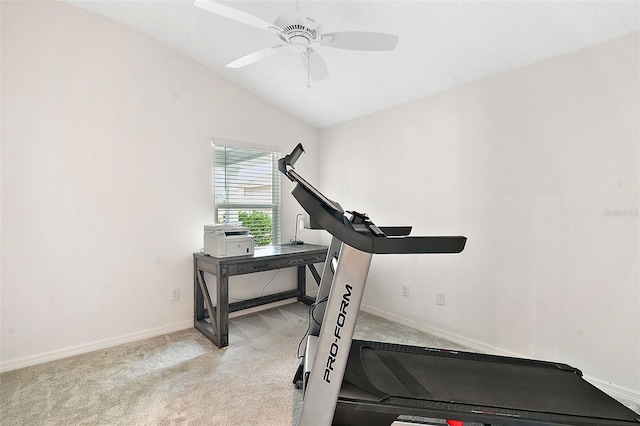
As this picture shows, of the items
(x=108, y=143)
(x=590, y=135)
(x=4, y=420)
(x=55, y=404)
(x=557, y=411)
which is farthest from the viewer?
(x=108, y=143)

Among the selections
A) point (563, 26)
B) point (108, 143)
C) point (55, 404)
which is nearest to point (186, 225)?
point (108, 143)

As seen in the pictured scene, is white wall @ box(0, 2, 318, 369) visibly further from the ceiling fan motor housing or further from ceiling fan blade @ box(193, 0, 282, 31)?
the ceiling fan motor housing

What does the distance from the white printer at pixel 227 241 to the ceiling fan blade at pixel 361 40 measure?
181 centimetres

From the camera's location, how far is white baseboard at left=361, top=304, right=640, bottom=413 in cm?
196

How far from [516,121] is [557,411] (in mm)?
1947

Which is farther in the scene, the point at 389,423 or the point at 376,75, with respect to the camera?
the point at 376,75

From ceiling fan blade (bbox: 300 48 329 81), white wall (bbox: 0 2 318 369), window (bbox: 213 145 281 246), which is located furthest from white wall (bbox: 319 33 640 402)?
white wall (bbox: 0 2 318 369)

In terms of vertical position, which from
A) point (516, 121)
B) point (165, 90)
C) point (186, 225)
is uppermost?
point (165, 90)

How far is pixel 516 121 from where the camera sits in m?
2.47

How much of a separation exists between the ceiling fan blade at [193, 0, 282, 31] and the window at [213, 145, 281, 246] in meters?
A: 1.84

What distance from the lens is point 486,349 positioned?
8.55 feet

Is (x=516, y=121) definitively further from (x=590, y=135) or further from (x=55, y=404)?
(x=55, y=404)

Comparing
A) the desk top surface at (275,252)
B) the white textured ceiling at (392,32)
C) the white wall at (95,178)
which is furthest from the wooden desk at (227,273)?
the white textured ceiling at (392,32)

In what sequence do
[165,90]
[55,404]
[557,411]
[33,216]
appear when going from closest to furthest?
[557,411], [55,404], [33,216], [165,90]
